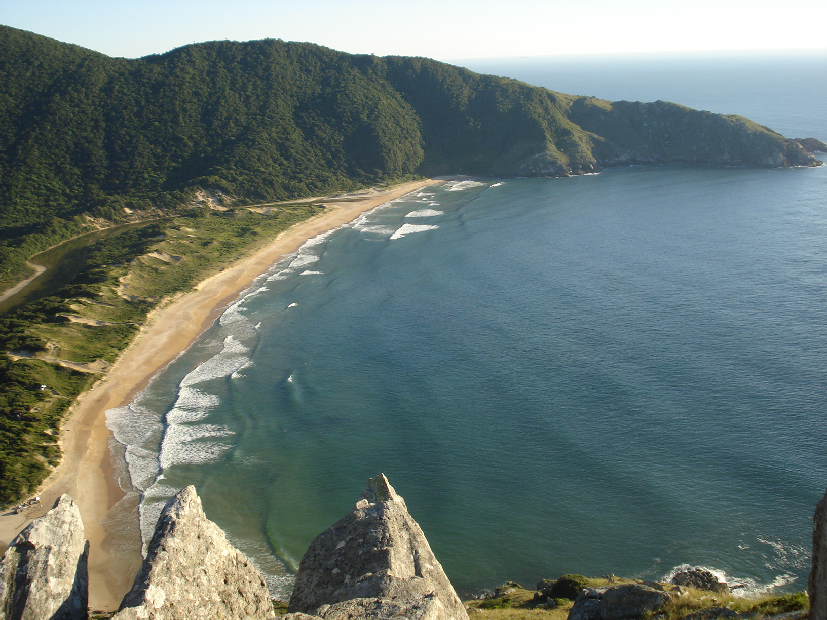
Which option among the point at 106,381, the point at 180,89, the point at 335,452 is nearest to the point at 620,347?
the point at 335,452

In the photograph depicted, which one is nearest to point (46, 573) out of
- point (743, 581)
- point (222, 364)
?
→ point (743, 581)

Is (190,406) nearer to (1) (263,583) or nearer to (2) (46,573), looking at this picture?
(2) (46,573)

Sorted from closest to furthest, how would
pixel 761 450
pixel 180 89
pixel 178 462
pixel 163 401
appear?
1. pixel 761 450
2. pixel 178 462
3. pixel 163 401
4. pixel 180 89

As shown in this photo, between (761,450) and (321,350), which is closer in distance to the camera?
(761,450)

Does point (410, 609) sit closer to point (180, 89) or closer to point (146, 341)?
point (146, 341)

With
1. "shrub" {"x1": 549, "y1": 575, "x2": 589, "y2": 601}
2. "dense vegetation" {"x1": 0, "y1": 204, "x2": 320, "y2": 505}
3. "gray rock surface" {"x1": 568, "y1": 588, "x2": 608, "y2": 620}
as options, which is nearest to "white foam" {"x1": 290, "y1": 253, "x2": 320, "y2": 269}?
"dense vegetation" {"x1": 0, "y1": 204, "x2": 320, "y2": 505}
